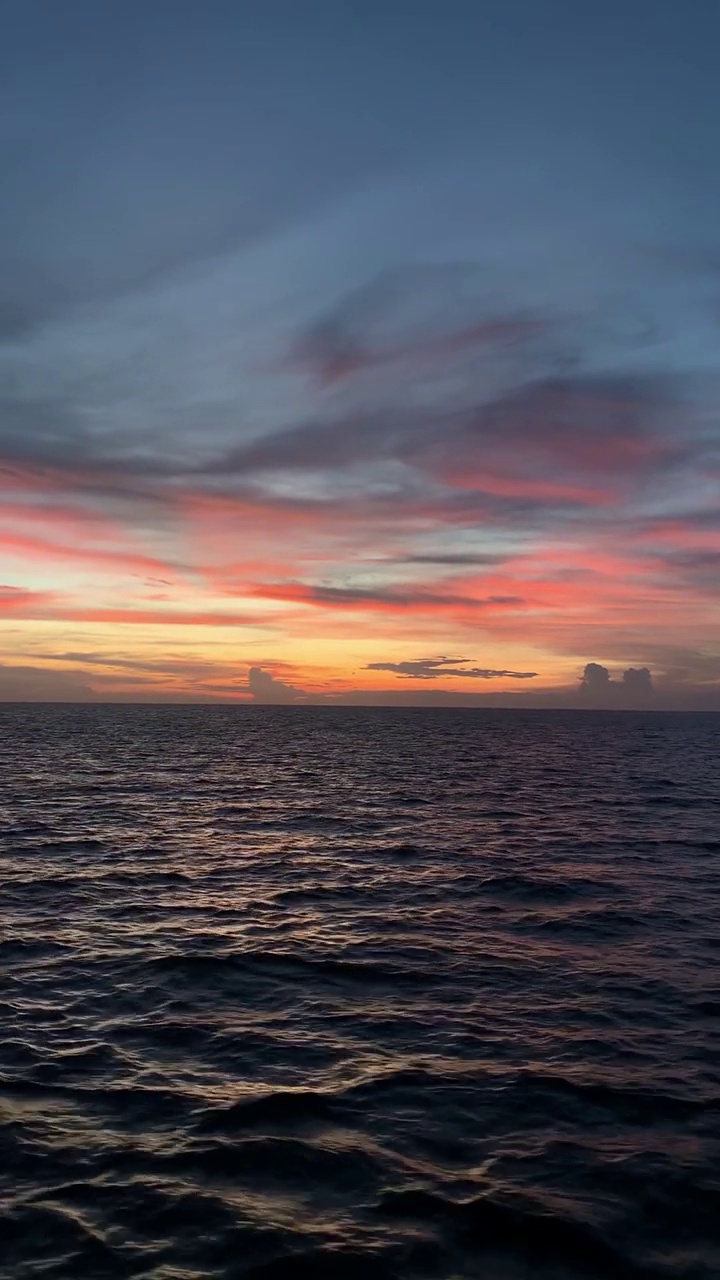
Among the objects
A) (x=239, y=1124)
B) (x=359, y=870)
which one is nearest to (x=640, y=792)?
(x=359, y=870)

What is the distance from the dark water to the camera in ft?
38.1

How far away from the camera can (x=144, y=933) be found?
2561cm

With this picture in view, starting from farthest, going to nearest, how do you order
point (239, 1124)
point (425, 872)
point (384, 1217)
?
point (425, 872) → point (239, 1124) → point (384, 1217)

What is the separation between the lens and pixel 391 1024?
62.2ft

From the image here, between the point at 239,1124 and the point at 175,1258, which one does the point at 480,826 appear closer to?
the point at 239,1124

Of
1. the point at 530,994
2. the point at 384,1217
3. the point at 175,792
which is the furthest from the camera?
the point at 175,792

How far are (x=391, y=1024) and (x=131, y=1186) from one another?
7.61 m

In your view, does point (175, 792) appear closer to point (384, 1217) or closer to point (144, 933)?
point (144, 933)

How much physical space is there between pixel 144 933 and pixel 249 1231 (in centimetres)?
1487

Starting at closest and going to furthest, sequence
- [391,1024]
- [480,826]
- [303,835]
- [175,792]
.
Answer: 1. [391,1024]
2. [303,835]
3. [480,826]
4. [175,792]

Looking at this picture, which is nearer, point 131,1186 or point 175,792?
point 131,1186

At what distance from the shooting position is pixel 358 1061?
668 inches

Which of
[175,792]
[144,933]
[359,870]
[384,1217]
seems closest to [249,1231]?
[384,1217]

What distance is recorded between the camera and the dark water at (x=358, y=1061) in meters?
11.6
